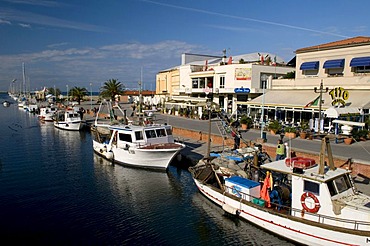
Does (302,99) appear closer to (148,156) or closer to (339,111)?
(339,111)

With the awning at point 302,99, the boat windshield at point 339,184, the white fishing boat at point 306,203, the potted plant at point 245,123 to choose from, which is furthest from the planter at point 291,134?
the boat windshield at point 339,184

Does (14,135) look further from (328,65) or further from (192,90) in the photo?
(328,65)

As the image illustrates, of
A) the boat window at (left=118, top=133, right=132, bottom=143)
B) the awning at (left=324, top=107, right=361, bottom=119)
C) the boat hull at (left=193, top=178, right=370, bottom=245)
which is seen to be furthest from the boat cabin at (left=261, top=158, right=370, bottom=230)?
the boat window at (left=118, top=133, right=132, bottom=143)

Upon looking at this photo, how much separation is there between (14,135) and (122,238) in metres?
32.4

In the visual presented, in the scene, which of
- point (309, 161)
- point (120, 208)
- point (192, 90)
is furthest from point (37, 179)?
point (192, 90)

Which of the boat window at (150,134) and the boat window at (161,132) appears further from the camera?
the boat window at (161,132)

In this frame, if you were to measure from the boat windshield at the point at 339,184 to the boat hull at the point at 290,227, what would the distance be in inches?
56.7

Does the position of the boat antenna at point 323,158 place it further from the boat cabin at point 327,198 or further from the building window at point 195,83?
the building window at point 195,83

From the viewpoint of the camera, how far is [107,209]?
596 inches

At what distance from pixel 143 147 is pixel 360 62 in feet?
70.9

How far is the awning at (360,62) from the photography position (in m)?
27.4

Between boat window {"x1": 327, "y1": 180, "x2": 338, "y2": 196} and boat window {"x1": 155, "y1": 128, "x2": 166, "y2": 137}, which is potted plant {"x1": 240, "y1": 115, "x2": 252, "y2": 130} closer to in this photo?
boat window {"x1": 155, "y1": 128, "x2": 166, "y2": 137}

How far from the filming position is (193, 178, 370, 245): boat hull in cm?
1043

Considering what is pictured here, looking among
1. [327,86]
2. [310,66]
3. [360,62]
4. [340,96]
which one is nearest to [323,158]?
[340,96]
